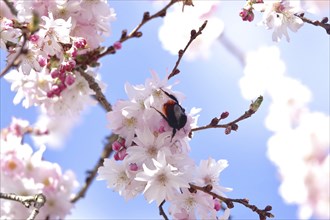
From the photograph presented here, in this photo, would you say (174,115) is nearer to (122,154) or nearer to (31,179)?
(122,154)

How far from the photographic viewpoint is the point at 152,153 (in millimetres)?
2344

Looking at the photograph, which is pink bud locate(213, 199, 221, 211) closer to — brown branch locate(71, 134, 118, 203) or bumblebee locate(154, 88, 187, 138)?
bumblebee locate(154, 88, 187, 138)

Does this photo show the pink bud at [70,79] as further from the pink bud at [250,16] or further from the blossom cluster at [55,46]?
the pink bud at [250,16]

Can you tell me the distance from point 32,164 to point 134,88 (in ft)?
7.21

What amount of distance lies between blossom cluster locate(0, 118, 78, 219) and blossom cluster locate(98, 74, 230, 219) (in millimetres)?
1570

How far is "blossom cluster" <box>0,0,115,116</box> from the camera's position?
2.63 metres

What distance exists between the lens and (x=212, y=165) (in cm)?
264

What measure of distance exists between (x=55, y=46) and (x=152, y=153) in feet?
2.62

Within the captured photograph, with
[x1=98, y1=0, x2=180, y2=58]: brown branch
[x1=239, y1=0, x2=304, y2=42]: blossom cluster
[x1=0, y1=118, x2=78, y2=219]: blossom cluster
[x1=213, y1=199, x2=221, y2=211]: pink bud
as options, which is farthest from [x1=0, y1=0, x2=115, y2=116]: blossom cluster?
[x1=213, y1=199, x2=221, y2=211]: pink bud

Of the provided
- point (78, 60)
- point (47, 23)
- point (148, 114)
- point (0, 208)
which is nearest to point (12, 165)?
point (0, 208)

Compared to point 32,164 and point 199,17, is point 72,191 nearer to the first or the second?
point 32,164


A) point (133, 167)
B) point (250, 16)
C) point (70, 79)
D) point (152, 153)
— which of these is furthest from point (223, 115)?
point (70, 79)

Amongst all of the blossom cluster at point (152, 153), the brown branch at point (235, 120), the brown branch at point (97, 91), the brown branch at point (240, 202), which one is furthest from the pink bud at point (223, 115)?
the brown branch at point (97, 91)

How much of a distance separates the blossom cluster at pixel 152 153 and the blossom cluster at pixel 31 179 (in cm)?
157
